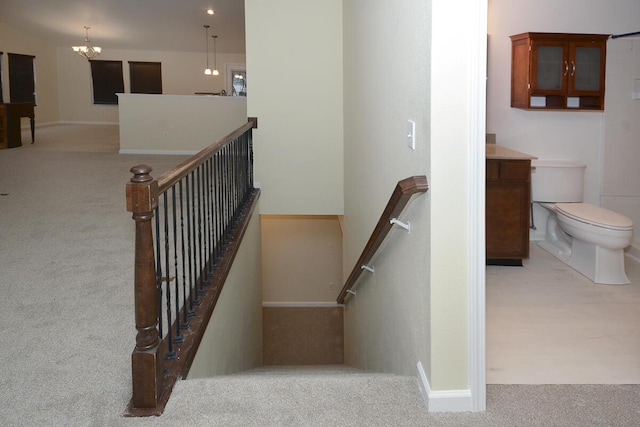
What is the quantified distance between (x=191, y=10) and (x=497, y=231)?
9.00 meters

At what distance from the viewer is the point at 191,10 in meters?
12.1

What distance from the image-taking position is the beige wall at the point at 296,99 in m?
6.40

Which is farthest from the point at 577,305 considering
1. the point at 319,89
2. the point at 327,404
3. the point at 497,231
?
the point at 319,89

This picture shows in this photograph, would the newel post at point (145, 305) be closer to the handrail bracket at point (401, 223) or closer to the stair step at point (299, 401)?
the stair step at point (299, 401)

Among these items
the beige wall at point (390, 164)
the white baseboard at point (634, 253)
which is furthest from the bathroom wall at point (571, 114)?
the beige wall at point (390, 164)

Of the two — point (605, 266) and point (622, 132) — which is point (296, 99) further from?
point (605, 266)

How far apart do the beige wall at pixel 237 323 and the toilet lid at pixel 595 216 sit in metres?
2.63

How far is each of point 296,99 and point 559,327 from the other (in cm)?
378

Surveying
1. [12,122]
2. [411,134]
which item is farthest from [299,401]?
[12,122]

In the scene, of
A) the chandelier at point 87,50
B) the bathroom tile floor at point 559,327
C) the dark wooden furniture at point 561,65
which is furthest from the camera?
the chandelier at point 87,50

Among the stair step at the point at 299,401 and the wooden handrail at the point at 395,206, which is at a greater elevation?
the wooden handrail at the point at 395,206

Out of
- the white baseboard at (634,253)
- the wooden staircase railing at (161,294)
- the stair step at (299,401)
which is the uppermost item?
the wooden staircase railing at (161,294)

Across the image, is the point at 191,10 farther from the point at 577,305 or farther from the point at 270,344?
the point at 577,305

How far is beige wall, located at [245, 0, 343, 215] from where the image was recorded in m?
6.40
